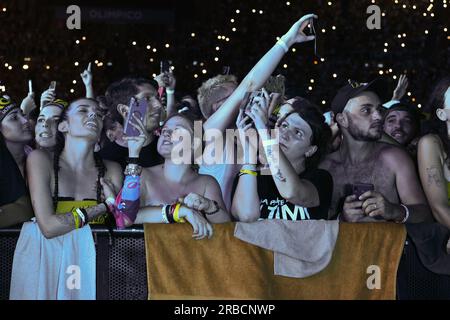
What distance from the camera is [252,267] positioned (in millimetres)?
5219

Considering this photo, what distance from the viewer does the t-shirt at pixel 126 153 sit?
607 cm

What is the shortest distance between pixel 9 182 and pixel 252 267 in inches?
61.3

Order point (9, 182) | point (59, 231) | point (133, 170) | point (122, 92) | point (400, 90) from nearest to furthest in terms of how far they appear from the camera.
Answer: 1. point (59, 231)
2. point (133, 170)
3. point (9, 182)
4. point (122, 92)
5. point (400, 90)

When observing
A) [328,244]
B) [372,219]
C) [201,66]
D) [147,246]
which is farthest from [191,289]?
[201,66]

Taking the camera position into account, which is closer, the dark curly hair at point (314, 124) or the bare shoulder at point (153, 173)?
the bare shoulder at point (153, 173)

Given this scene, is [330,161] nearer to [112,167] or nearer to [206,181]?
[206,181]

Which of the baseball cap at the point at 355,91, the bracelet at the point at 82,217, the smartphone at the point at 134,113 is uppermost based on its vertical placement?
the baseball cap at the point at 355,91

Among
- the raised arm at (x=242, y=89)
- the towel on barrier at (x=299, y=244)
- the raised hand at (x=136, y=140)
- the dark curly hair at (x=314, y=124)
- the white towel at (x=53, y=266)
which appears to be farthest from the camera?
the raised arm at (x=242, y=89)

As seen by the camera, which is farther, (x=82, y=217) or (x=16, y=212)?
(x=16, y=212)

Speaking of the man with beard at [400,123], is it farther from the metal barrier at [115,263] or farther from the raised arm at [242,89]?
the metal barrier at [115,263]

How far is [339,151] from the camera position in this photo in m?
6.16

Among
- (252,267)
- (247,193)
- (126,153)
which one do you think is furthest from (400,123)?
(252,267)

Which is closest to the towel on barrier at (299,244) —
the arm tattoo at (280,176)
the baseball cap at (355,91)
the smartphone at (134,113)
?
the arm tattoo at (280,176)

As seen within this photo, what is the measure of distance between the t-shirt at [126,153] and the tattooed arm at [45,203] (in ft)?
2.55
